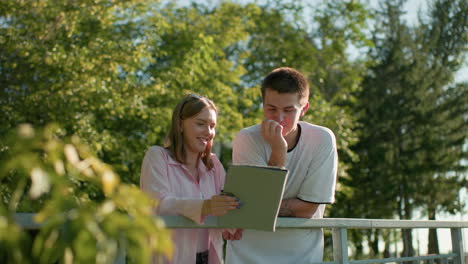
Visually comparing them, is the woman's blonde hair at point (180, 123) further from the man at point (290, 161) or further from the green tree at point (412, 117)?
the green tree at point (412, 117)

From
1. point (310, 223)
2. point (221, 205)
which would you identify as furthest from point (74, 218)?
point (310, 223)

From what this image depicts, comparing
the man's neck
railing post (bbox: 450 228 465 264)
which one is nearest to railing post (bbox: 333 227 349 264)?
the man's neck

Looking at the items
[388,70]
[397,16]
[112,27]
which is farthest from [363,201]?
[112,27]

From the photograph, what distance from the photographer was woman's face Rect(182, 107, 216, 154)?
9.07 feet

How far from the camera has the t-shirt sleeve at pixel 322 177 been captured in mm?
2613

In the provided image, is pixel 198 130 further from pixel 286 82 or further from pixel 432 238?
pixel 432 238

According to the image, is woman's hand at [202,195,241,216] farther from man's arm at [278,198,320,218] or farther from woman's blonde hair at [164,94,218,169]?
woman's blonde hair at [164,94,218,169]

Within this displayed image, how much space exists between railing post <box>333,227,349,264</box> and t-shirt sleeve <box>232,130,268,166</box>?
465 millimetres

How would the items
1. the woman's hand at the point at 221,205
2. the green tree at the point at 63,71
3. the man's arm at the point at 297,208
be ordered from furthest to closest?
1. the green tree at the point at 63,71
2. the man's arm at the point at 297,208
3. the woman's hand at the point at 221,205

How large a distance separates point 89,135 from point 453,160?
1612cm

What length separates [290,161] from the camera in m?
2.75

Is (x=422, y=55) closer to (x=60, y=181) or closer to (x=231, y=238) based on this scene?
(x=231, y=238)

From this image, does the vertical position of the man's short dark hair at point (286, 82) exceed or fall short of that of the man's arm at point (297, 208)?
it exceeds it

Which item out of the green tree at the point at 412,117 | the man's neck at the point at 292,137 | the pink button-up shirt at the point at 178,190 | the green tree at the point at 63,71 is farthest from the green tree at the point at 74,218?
the green tree at the point at 412,117
